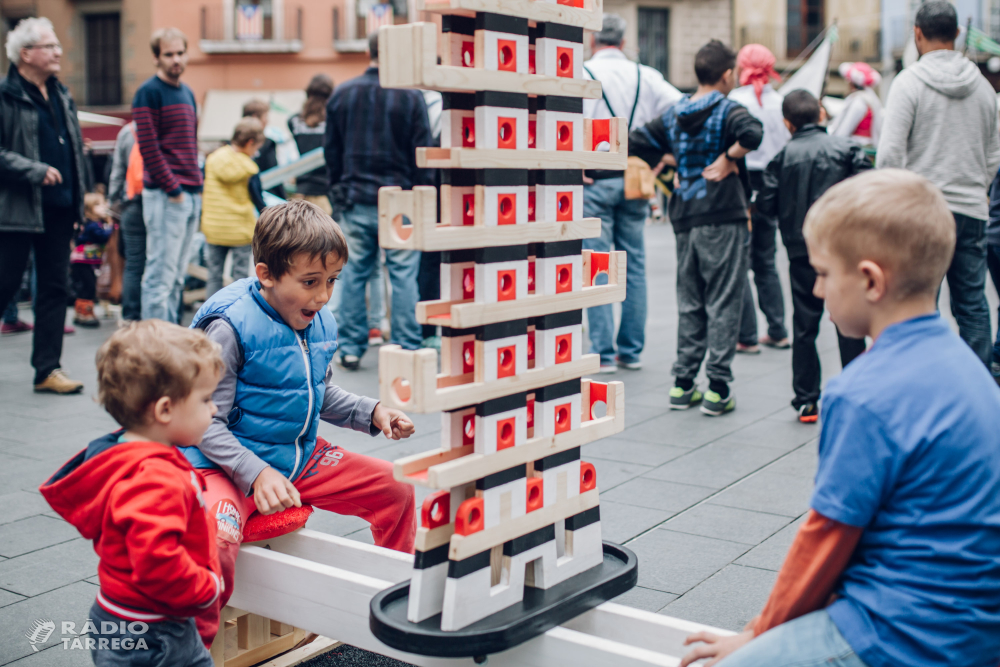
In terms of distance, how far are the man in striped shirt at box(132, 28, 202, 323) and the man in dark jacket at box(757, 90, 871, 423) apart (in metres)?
3.77

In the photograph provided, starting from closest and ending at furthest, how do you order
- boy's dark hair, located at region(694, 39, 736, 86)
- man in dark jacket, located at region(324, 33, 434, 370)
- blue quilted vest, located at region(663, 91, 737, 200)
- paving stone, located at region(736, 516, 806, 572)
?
paving stone, located at region(736, 516, 806, 572) < blue quilted vest, located at region(663, 91, 737, 200) < boy's dark hair, located at region(694, 39, 736, 86) < man in dark jacket, located at region(324, 33, 434, 370)

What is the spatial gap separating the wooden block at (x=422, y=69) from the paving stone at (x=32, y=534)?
2.33m

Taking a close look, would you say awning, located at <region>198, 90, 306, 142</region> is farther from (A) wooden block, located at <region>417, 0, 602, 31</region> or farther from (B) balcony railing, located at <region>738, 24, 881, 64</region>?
(A) wooden block, located at <region>417, 0, 602, 31</region>

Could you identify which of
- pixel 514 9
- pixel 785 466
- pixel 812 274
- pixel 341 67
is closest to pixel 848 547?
pixel 514 9

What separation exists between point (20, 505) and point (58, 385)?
7.20 ft

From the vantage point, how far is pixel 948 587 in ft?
5.07

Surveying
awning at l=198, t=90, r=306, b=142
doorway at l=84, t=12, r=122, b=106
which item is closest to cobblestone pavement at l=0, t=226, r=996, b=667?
awning at l=198, t=90, r=306, b=142

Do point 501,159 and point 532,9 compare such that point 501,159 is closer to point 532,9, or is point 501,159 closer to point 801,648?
point 532,9

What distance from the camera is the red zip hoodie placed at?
1858 millimetres

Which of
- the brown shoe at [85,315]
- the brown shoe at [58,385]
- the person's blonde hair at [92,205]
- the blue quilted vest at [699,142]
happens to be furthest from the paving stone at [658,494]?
the person's blonde hair at [92,205]

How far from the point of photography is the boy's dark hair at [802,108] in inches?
203

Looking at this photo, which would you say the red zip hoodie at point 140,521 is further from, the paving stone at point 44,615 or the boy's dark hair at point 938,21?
the boy's dark hair at point 938,21

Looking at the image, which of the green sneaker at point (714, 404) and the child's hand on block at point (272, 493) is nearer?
the child's hand on block at point (272, 493)

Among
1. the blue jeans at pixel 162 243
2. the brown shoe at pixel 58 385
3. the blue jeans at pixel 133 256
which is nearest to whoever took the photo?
the brown shoe at pixel 58 385
